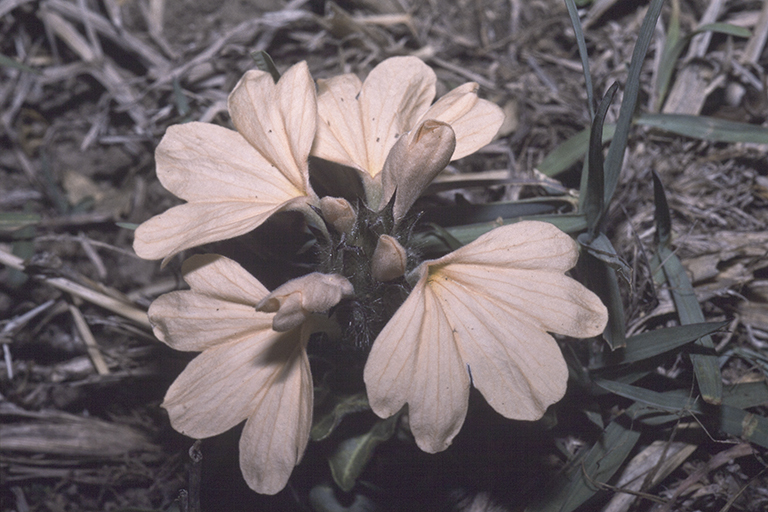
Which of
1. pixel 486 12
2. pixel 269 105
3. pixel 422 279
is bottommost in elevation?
pixel 422 279

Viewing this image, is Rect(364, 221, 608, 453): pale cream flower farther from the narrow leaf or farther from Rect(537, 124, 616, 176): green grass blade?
Rect(537, 124, 616, 176): green grass blade

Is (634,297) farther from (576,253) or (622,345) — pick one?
(576,253)

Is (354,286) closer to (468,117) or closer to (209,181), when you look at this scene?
(209,181)

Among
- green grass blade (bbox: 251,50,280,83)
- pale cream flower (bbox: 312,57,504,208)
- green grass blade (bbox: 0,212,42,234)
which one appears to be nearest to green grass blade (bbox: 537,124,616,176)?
pale cream flower (bbox: 312,57,504,208)

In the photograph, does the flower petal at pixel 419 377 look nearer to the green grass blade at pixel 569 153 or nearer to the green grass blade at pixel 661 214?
the green grass blade at pixel 661 214

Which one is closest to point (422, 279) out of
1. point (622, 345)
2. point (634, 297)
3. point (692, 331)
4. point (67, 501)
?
point (622, 345)
